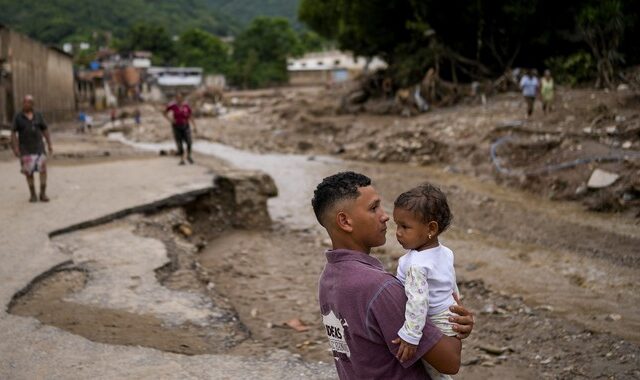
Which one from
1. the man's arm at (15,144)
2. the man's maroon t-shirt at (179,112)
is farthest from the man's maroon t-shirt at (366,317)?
the man's maroon t-shirt at (179,112)

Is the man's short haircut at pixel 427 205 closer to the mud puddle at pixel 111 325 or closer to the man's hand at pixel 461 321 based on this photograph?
the man's hand at pixel 461 321

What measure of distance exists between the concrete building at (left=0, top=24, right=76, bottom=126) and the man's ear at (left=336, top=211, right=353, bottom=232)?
66.3ft

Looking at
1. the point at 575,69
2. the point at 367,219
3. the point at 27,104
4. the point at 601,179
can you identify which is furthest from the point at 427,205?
the point at 575,69

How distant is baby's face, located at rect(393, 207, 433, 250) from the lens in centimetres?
220

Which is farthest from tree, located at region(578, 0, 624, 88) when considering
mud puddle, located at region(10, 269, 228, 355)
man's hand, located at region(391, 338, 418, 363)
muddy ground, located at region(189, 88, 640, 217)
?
man's hand, located at region(391, 338, 418, 363)

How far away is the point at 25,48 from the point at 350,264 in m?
26.6

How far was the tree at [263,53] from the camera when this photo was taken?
Result: 210 ft

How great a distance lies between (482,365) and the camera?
4785 mm

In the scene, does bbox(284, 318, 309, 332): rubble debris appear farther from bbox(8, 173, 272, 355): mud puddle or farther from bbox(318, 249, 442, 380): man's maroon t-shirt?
bbox(318, 249, 442, 380): man's maroon t-shirt

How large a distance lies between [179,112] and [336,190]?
36.5ft

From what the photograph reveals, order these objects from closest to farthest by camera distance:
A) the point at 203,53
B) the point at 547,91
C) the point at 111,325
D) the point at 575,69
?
the point at 111,325
the point at 547,91
the point at 575,69
the point at 203,53

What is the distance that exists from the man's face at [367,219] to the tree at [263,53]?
62216mm

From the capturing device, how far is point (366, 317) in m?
1.93

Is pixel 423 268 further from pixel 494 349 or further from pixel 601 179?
pixel 601 179
